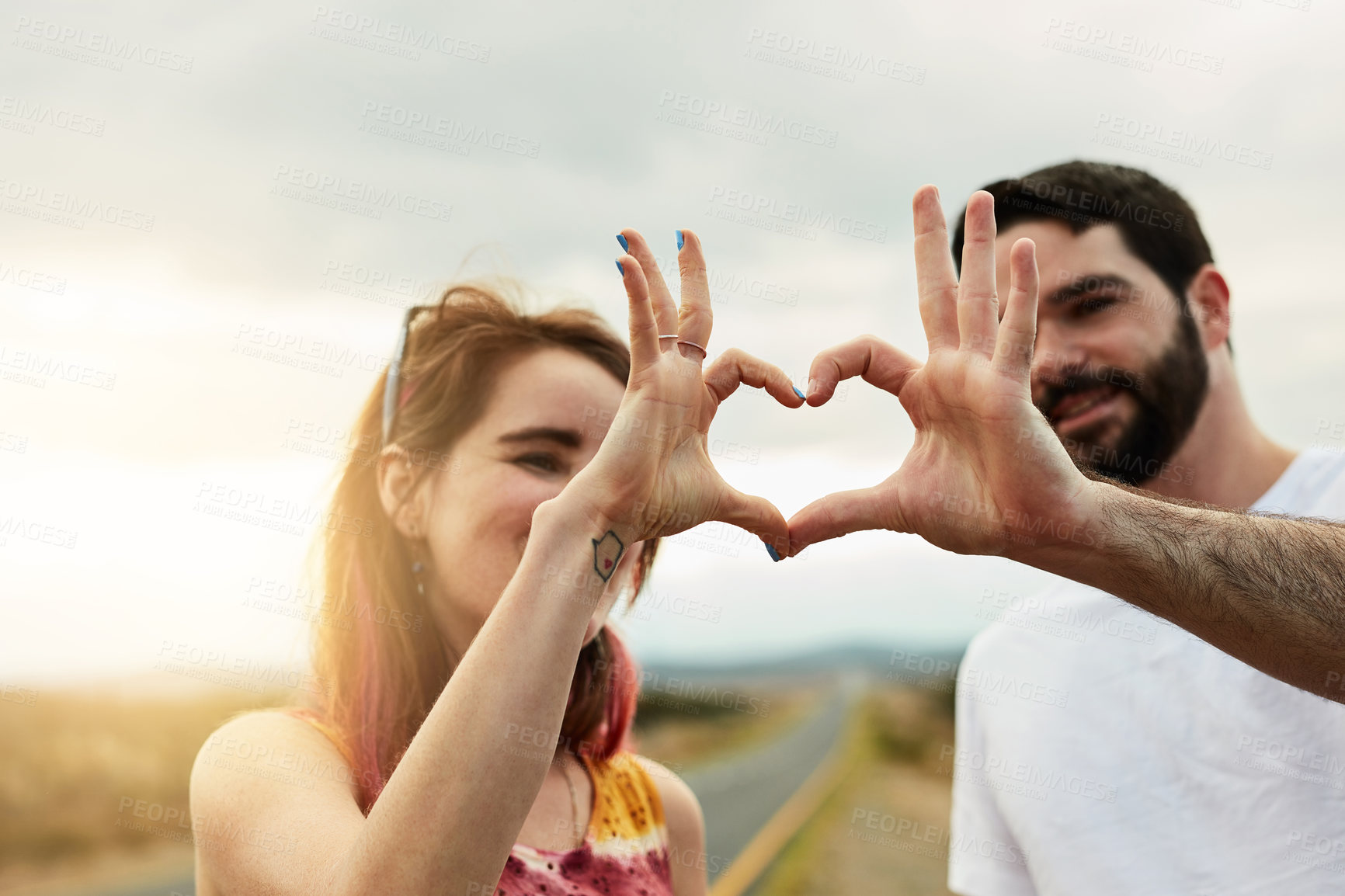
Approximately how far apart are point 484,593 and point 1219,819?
276 centimetres

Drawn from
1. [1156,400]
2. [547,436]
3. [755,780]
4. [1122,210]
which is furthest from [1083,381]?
[755,780]

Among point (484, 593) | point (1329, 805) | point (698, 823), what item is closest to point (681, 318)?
point (484, 593)

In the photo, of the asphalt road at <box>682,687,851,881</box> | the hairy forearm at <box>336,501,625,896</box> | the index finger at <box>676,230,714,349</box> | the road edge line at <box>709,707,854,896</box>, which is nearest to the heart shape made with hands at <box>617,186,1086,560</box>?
the index finger at <box>676,230,714,349</box>

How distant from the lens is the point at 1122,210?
428cm

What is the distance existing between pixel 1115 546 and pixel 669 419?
1152 mm

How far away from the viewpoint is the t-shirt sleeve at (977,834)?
3.79 meters

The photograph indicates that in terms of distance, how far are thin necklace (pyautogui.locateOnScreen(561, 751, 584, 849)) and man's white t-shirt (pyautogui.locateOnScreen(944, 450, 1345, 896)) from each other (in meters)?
1.95

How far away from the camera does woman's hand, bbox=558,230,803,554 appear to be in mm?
2209

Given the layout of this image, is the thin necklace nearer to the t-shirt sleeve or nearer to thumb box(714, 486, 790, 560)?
thumb box(714, 486, 790, 560)

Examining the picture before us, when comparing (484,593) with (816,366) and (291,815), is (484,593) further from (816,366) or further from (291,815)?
(816,366)

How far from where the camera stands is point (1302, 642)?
230 cm

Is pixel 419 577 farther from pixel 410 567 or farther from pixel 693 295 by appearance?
pixel 693 295

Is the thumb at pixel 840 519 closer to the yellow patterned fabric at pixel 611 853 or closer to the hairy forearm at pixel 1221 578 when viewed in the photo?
the hairy forearm at pixel 1221 578

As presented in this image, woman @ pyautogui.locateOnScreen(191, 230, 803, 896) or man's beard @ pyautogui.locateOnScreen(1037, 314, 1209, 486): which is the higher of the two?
man's beard @ pyautogui.locateOnScreen(1037, 314, 1209, 486)
